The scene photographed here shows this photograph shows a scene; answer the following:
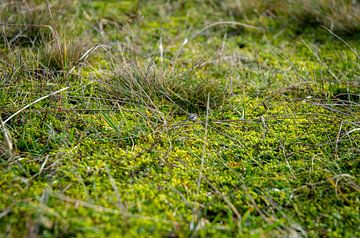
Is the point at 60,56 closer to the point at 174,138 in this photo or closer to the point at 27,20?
the point at 27,20

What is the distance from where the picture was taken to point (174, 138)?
173cm

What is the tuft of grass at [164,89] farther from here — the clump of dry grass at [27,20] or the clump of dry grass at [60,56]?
the clump of dry grass at [27,20]

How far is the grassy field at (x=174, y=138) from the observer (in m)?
1.31

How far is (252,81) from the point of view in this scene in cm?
225

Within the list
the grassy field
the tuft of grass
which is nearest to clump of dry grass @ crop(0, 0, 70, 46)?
the grassy field

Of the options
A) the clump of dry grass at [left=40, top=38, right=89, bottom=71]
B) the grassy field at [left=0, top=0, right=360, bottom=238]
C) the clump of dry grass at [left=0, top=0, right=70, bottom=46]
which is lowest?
the grassy field at [left=0, top=0, right=360, bottom=238]

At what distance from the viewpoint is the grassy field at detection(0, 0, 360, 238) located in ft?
4.29

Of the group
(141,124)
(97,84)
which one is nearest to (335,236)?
(141,124)

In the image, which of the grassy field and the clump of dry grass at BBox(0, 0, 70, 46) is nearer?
the grassy field

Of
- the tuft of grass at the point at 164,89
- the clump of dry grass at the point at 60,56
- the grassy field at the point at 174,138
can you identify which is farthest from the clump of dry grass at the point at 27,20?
the tuft of grass at the point at 164,89

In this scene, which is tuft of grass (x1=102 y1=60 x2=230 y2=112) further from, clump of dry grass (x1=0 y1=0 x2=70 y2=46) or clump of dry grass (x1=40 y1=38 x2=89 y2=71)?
clump of dry grass (x1=0 y1=0 x2=70 y2=46)

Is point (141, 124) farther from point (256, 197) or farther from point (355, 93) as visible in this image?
point (355, 93)

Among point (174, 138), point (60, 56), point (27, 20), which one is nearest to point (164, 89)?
point (174, 138)

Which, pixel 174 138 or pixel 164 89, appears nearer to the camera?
pixel 174 138
